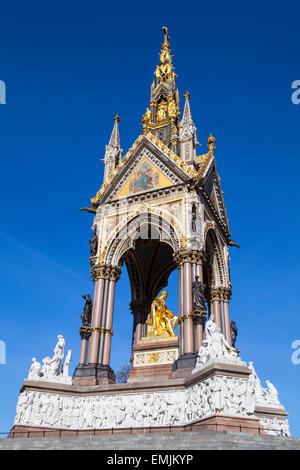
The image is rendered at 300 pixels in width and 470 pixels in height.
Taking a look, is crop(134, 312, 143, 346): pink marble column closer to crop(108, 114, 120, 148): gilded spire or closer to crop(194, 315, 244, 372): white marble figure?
crop(194, 315, 244, 372): white marble figure

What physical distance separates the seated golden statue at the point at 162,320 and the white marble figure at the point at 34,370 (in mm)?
5994

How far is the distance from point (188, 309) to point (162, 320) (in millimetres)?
3784

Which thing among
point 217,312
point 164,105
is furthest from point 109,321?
point 164,105

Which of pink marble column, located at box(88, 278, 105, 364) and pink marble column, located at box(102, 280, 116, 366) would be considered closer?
pink marble column, located at box(88, 278, 105, 364)

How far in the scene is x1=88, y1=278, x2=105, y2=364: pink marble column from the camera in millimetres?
19484

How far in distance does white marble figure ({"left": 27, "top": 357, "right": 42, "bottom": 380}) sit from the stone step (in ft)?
17.9

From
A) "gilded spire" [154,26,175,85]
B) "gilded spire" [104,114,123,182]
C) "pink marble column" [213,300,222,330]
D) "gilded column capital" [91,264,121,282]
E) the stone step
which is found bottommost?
the stone step

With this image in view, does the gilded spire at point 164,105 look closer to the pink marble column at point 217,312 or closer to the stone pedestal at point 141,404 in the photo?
the pink marble column at point 217,312

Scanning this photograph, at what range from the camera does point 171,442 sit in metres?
10.7

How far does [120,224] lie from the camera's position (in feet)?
74.5

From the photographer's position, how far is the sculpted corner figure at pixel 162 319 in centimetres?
2170

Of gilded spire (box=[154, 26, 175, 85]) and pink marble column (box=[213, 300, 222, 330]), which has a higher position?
gilded spire (box=[154, 26, 175, 85])

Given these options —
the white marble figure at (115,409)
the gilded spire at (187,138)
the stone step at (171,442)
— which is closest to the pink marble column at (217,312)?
the white marble figure at (115,409)

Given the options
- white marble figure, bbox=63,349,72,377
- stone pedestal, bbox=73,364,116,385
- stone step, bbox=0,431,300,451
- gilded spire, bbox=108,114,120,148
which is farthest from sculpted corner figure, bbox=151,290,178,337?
stone step, bbox=0,431,300,451
